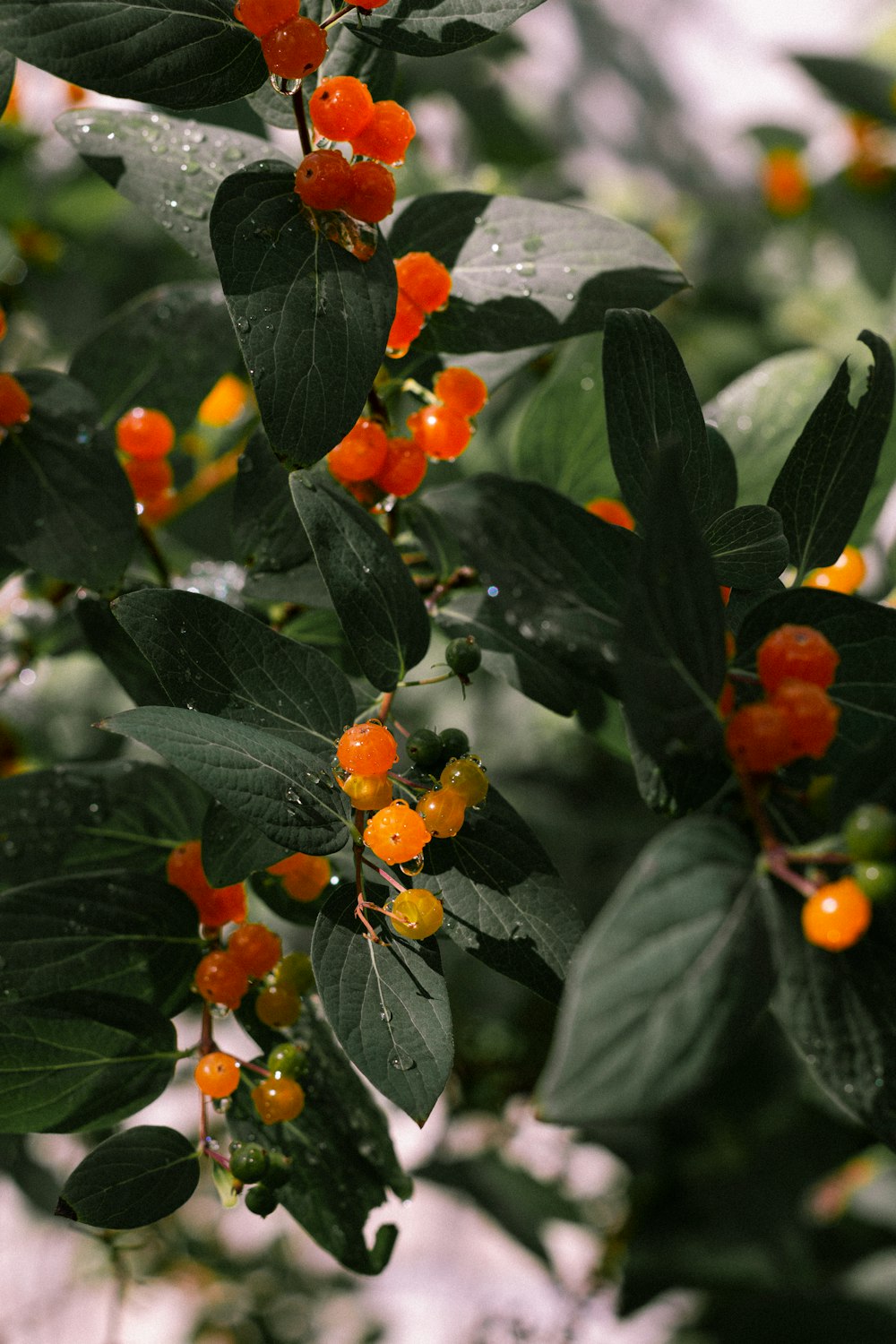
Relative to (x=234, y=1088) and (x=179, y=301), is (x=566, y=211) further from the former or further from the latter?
(x=234, y=1088)

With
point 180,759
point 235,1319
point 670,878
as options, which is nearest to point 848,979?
point 670,878

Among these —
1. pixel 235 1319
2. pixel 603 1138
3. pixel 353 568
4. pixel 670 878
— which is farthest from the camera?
pixel 235 1319

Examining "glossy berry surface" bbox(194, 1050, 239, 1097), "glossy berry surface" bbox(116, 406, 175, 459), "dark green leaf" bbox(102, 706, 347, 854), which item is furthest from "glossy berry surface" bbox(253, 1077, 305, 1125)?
"glossy berry surface" bbox(116, 406, 175, 459)

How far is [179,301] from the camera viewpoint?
2.07ft

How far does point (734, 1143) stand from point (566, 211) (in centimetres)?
87

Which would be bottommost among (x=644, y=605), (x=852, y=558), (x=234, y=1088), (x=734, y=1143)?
(x=734, y=1143)

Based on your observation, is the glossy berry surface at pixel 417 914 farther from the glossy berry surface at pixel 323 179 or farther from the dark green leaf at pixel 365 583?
the glossy berry surface at pixel 323 179

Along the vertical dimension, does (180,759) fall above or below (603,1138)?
above

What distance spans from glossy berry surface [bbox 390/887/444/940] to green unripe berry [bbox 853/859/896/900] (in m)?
0.15

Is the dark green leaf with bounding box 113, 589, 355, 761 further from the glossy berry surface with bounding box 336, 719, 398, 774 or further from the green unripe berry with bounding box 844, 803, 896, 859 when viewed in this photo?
the green unripe berry with bounding box 844, 803, 896, 859

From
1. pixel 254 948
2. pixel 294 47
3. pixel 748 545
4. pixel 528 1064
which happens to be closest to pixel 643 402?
pixel 748 545

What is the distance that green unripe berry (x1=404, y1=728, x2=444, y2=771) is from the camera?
395 mm

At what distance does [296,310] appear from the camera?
0.38m

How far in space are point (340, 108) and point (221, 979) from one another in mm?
341
